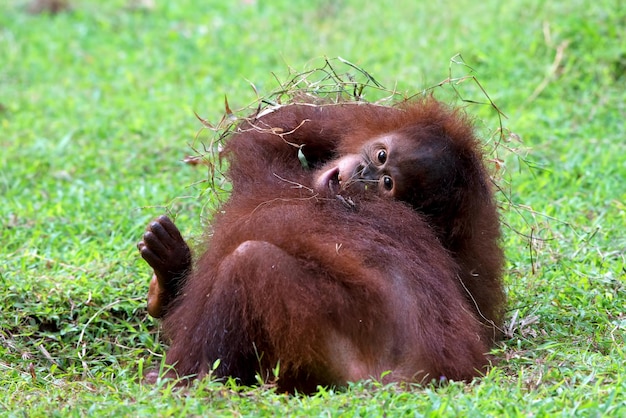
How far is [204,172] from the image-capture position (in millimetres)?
5703

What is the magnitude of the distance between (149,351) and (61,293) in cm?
53

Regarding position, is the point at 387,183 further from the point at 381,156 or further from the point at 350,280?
Result: the point at 350,280

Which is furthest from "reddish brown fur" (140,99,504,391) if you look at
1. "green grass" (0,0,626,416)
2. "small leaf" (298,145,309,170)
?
"green grass" (0,0,626,416)

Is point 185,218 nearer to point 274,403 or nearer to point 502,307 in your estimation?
point 502,307

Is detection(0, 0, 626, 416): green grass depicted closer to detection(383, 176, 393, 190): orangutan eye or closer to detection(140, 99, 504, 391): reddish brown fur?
detection(140, 99, 504, 391): reddish brown fur

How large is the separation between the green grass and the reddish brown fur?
16cm

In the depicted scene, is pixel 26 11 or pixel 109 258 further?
pixel 26 11

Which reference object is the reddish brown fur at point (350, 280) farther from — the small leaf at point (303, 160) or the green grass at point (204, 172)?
the green grass at point (204, 172)

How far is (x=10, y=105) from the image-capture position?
7.20 m

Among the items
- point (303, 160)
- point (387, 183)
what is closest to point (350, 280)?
point (387, 183)

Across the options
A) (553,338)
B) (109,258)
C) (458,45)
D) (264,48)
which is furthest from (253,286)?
(264,48)

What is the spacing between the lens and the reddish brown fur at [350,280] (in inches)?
126

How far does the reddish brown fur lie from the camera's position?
10.5 ft

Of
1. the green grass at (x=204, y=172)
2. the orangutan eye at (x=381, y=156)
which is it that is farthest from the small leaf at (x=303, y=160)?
the green grass at (x=204, y=172)
